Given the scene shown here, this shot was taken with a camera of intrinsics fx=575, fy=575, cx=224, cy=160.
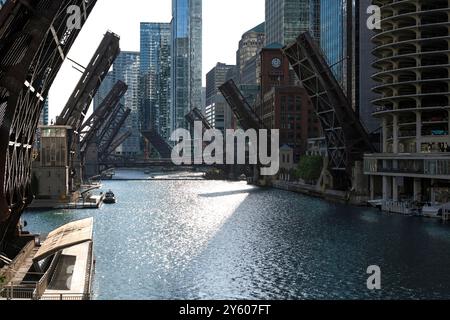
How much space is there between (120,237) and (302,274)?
24083mm

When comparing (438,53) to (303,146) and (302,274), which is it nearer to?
(302,274)

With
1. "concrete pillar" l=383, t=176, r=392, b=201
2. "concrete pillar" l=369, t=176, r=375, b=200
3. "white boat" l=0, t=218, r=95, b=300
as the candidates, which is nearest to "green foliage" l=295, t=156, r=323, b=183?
"concrete pillar" l=369, t=176, r=375, b=200

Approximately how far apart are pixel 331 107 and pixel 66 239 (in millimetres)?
65587

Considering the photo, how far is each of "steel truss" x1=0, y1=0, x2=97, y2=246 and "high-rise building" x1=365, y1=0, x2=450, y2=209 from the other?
169 ft

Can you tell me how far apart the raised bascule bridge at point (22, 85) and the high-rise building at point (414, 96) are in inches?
2024

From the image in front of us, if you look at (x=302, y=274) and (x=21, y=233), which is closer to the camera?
(x=302, y=274)

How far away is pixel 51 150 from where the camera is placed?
9338cm

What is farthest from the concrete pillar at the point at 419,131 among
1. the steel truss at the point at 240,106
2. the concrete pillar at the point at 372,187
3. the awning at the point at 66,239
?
the steel truss at the point at 240,106

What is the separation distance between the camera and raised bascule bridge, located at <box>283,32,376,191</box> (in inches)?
3467

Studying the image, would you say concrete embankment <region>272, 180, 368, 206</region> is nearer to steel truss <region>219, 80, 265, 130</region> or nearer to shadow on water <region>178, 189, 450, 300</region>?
steel truss <region>219, 80, 265, 130</region>

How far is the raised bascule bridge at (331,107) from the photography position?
88.1m

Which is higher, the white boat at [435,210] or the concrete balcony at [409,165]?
the concrete balcony at [409,165]

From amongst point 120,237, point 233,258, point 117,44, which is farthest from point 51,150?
point 233,258

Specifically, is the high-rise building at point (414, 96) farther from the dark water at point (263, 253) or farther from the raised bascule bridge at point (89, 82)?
the raised bascule bridge at point (89, 82)
